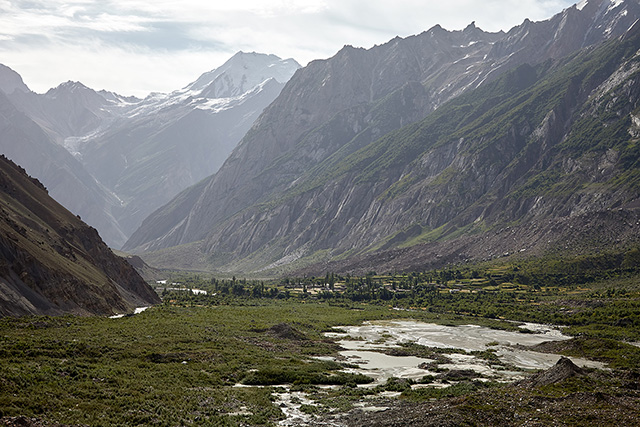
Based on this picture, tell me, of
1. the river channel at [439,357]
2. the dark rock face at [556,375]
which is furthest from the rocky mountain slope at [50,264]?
the dark rock face at [556,375]

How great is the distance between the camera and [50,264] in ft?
334

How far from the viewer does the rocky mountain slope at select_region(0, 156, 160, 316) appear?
9312 cm

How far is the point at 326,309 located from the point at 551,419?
123615 mm

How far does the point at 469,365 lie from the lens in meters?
80.1

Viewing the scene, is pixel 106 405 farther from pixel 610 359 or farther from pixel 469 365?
pixel 610 359

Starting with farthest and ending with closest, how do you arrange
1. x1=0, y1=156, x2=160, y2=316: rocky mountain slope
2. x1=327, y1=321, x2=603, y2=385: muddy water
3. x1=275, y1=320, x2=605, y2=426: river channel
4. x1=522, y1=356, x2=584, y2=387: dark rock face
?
x1=0, y1=156, x2=160, y2=316: rocky mountain slope, x1=327, y1=321, x2=603, y2=385: muddy water, x1=275, y1=320, x2=605, y2=426: river channel, x1=522, y1=356, x2=584, y2=387: dark rock face

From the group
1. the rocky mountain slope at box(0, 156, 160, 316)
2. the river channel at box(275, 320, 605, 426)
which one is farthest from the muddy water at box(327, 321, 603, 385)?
the rocky mountain slope at box(0, 156, 160, 316)

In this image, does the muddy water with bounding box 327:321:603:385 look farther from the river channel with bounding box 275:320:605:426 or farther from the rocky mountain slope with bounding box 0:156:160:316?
the rocky mountain slope with bounding box 0:156:160:316

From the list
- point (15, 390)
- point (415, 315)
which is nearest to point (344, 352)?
point (15, 390)

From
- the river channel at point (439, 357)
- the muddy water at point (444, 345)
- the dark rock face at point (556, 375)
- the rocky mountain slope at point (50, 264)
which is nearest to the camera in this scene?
the dark rock face at point (556, 375)

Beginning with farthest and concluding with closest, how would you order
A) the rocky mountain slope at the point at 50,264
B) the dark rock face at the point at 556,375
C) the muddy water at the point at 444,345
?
the rocky mountain slope at the point at 50,264 → the muddy water at the point at 444,345 → the dark rock face at the point at 556,375

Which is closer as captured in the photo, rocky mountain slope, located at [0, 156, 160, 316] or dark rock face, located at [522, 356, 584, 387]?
dark rock face, located at [522, 356, 584, 387]

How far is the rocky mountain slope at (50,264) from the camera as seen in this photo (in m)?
93.1

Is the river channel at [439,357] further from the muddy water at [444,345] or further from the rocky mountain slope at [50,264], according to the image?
the rocky mountain slope at [50,264]
